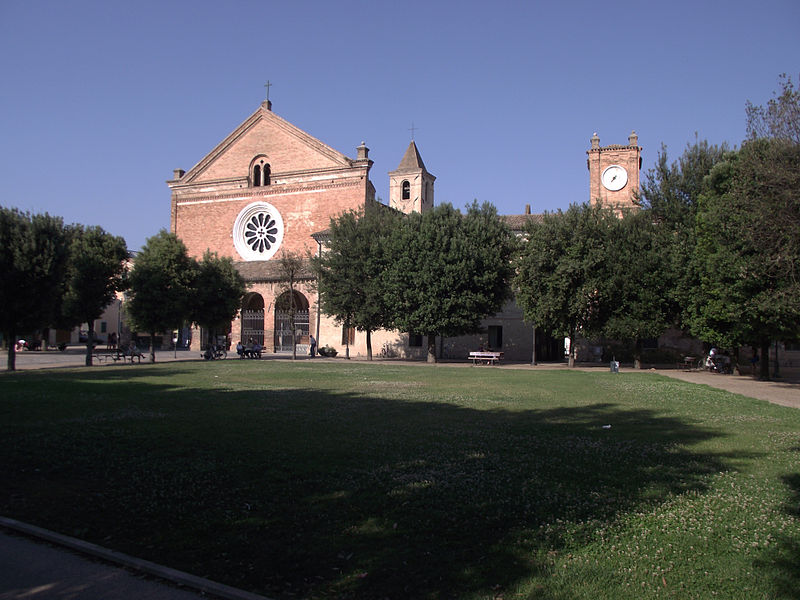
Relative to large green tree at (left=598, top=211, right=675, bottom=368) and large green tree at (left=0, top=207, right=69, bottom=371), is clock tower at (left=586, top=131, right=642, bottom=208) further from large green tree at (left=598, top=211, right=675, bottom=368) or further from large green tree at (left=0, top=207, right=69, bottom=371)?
large green tree at (left=0, top=207, right=69, bottom=371)

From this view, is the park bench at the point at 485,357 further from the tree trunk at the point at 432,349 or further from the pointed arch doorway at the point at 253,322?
the pointed arch doorway at the point at 253,322

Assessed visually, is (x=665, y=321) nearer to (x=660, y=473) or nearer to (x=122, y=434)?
(x=660, y=473)

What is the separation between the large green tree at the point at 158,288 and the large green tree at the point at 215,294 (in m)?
2.11

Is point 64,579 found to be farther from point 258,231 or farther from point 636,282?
point 258,231

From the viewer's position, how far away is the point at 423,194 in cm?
5641

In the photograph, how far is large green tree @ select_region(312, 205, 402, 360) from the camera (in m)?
35.8

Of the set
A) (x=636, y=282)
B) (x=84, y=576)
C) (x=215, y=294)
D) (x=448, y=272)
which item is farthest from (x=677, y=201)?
(x=84, y=576)

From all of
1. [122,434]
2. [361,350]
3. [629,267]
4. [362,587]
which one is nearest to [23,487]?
[122,434]

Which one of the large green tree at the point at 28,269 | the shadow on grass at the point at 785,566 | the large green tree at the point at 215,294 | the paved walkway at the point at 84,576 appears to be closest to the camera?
the paved walkway at the point at 84,576

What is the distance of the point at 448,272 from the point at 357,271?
6155 millimetres

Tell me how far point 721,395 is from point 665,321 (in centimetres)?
1426

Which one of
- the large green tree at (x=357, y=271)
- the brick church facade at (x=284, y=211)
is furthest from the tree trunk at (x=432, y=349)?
the brick church facade at (x=284, y=211)

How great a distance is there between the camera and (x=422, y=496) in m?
6.36

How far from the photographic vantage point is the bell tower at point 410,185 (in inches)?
2212
